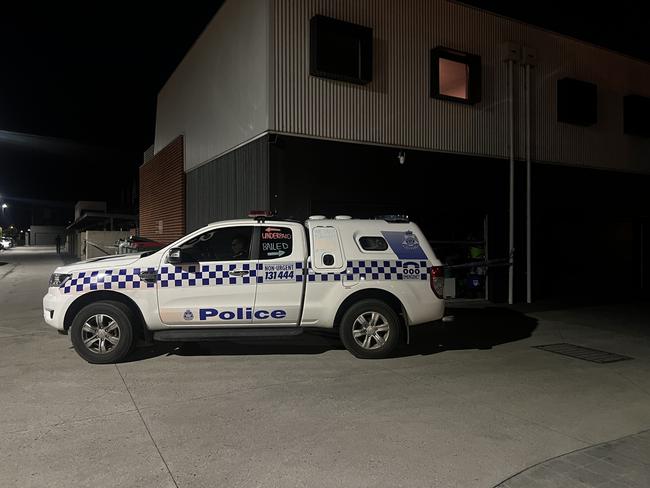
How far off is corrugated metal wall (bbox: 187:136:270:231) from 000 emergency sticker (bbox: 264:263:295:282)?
3747 millimetres

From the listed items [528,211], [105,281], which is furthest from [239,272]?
[528,211]

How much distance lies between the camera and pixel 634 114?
51.1 ft

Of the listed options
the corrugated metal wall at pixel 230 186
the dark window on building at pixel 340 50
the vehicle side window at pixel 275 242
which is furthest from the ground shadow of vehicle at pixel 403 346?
the dark window on building at pixel 340 50

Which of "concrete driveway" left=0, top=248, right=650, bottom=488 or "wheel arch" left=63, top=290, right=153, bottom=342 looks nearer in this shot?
"concrete driveway" left=0, top=248, right=650, bottom=488

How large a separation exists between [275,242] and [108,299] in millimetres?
2320

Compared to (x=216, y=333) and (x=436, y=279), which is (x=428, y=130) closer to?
(x=436, y=279)

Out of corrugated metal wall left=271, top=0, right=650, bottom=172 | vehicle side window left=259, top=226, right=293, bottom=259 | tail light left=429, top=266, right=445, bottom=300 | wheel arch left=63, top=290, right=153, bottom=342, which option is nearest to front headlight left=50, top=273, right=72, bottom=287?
wheel arch left=63, top=290, right=153, bottom=342

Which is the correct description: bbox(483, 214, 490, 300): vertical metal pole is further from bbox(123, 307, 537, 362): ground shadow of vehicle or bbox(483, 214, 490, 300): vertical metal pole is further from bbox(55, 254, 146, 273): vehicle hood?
bbox(55, 254, 146, 273): vehicle hood

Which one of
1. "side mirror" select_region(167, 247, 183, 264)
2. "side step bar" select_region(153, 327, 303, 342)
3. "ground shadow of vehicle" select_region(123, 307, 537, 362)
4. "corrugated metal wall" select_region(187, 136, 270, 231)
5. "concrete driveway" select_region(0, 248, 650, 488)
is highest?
"corrugated metal wall" select_region(187, 136, 270, 231)

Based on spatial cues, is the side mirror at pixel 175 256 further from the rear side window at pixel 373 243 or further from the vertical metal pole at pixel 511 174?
the vertical metal pole at pixel 511 174

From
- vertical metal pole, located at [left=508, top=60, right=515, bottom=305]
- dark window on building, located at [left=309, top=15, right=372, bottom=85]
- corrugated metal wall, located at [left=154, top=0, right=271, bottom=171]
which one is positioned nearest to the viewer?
dark window on building, located at [left=309, top=15, right=372, bottom=85]

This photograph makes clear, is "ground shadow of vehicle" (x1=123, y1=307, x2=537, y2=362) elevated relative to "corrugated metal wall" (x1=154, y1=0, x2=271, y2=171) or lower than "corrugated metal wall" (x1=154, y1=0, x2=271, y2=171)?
lower

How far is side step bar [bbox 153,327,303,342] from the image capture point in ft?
21.8

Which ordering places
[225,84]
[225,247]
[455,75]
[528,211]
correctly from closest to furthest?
[225,247] < [225,84] < [455,75] < [528,211]
